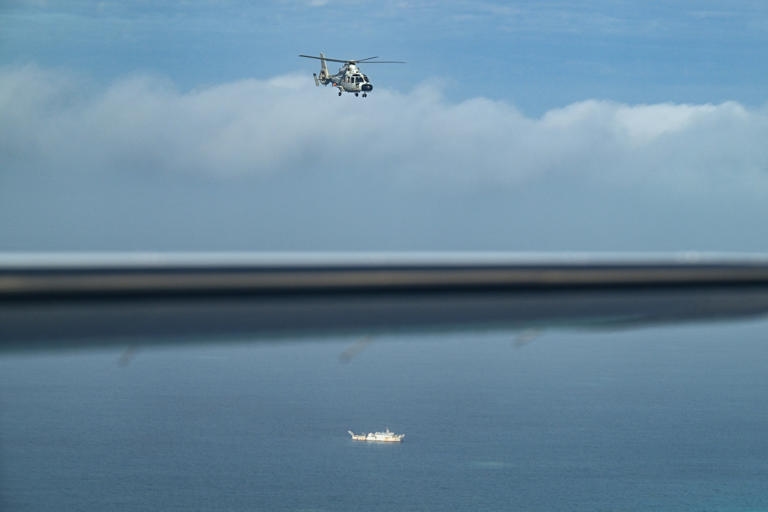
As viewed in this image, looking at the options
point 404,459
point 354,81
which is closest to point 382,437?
point 404,459

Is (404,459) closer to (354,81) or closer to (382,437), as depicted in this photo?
(382,437)

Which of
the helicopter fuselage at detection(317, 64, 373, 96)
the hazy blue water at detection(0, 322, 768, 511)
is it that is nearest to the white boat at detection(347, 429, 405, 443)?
the hazy blue water at detection(0, 322, 768, 511)

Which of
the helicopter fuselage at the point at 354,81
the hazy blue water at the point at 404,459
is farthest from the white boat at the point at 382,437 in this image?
the helicopter fuselage at the point at 354,81

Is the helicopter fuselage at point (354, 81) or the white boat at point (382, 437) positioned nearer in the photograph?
the helicopter fuselage at point (354, 81)

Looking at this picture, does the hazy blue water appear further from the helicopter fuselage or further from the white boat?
the helicopter fuselage

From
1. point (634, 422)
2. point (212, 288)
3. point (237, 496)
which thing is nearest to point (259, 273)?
point (212, 288)

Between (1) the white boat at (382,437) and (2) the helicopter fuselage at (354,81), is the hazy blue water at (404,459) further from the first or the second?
(2) the helicopter fuselage at (354,81)

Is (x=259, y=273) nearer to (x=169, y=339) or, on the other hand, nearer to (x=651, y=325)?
(x=169, y=339)

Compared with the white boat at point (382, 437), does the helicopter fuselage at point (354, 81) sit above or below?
above

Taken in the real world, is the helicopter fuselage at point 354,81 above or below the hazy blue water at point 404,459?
above
